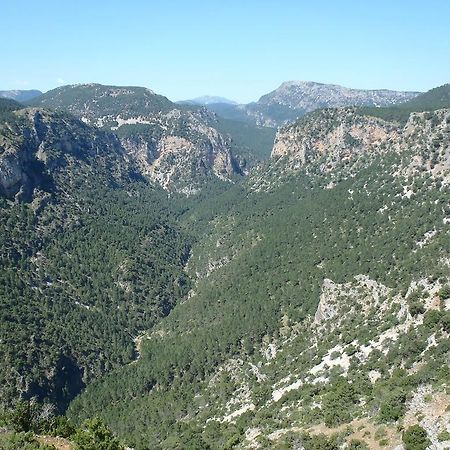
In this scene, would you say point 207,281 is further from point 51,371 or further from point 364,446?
point 364,446

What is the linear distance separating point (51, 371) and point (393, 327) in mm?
88173

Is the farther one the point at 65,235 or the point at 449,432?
the point at 65,235

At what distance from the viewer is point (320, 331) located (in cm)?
11331

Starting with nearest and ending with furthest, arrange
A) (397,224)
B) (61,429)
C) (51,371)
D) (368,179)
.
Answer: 1. (61,429)
2. (51,371)
3. (397,224)
4. (368,179)

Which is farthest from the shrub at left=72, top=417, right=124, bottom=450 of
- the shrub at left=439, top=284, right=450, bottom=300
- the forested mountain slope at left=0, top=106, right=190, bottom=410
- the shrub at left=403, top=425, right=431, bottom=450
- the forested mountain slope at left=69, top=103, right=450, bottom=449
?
the forested mountain slope at left=0, top=106, right=190, bottom=410

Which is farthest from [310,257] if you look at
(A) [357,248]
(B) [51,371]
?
(B) [51,371]

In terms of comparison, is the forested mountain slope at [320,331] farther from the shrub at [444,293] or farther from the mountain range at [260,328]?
the shrub at [444,293]

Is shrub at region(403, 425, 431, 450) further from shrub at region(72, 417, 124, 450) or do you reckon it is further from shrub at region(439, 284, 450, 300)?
shrub at region(439, 284, 450, 300)

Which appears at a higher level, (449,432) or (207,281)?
(449,432)

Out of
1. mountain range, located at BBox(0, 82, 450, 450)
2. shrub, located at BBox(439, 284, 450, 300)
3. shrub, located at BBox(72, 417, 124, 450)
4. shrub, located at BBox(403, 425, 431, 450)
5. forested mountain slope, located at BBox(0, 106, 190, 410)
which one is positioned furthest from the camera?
forested mountain slope, located at BBox(0, 106, 190, 410)

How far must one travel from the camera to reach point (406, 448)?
47.7 m

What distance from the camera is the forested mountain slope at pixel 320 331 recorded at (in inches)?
2650

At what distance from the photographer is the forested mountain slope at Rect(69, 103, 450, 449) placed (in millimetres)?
67312

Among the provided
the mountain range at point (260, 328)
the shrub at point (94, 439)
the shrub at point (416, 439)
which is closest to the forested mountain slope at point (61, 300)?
the mountain range at point (260, 328)
